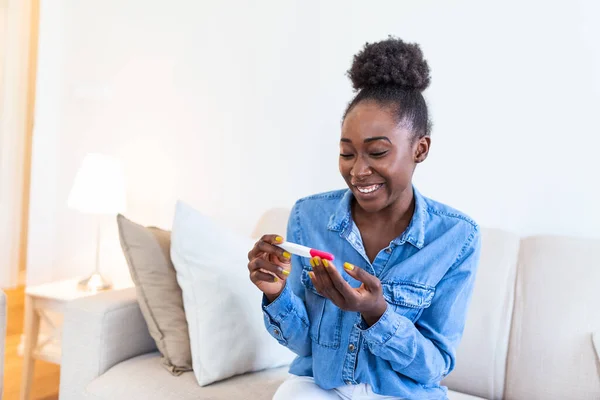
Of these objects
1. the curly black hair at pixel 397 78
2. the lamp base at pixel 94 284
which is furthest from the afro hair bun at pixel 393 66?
the lamp base at pixel 94 284

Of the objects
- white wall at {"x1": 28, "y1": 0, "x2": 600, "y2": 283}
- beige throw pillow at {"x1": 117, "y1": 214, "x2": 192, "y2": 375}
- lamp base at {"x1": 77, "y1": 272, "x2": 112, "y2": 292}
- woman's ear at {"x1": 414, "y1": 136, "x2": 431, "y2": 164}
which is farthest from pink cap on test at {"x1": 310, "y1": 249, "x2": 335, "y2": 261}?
lamp base at {"x1": 77, "y1": 272, "x2": 112, "y2": 292}

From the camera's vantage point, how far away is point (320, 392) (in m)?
1.17

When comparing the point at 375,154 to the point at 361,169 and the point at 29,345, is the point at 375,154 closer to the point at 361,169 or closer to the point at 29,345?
the point at 361,169

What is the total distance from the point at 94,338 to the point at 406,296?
861 mm

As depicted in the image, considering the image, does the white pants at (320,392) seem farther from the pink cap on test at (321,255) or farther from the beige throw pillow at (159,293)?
→ the beige throw pillow at (159,293)

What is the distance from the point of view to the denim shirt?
1138 mm

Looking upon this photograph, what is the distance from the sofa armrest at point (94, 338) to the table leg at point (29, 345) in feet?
1.94

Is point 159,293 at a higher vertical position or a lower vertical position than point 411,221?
lower

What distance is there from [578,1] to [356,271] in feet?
4.21

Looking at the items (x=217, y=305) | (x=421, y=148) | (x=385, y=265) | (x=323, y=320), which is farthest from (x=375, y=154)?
(x=217, y=305)

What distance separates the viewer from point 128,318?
5.29 feet

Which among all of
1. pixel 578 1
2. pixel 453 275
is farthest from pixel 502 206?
pixel 453 275

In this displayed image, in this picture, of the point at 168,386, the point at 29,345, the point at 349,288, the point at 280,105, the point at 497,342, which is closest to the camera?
the point at 349,288

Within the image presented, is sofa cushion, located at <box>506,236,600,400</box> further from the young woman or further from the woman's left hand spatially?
the woman's left hand
